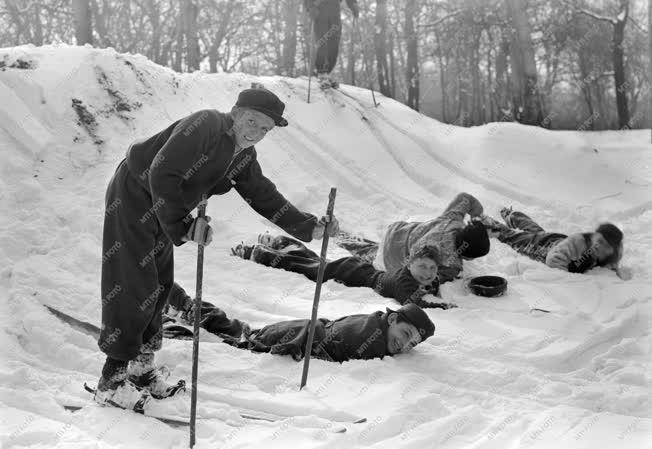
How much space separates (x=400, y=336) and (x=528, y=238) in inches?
115

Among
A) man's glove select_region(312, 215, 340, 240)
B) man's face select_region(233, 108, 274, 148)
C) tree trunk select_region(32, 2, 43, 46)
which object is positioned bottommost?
man's glove select_region(312, 215, 340, 240)

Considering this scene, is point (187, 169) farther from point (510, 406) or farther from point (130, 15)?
point (130, 15)

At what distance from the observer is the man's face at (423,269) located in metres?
4.39

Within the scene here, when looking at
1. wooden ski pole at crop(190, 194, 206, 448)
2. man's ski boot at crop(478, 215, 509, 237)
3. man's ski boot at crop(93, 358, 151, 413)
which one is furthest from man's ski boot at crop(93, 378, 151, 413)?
man's ski boot at crop(478, 215, 509, 237)

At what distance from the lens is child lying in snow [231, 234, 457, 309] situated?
4402 millimetres

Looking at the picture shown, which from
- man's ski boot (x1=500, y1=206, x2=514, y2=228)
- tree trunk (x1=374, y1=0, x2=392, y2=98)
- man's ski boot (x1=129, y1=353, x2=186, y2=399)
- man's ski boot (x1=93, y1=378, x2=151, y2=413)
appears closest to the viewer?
man's ski boot (x1=93, y1=378, x2=151, y2=413)

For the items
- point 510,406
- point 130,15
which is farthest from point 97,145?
point 130,15

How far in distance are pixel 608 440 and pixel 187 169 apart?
6.87ft

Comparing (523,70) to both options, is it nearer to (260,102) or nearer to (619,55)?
(619,55)

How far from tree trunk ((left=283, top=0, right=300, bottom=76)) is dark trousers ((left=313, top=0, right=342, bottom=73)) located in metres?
6.15

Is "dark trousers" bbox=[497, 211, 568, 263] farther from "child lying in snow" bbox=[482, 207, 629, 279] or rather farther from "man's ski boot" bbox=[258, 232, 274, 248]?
"man's ski boot" bbox=[258, 232, 274, 248]

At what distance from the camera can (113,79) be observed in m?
6.86

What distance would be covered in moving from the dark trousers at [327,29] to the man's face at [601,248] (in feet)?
17.3

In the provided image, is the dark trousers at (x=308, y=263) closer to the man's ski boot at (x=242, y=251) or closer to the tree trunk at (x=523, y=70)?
the man's ski boot at (x=242, y=251)
